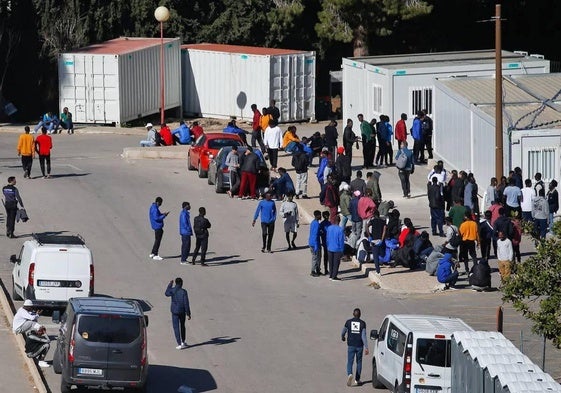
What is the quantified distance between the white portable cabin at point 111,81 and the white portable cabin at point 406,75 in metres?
7.47

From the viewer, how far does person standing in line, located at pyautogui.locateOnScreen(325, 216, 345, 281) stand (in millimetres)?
30359

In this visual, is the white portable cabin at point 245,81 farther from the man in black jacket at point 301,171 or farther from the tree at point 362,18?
the man in black jacket at point 301,171

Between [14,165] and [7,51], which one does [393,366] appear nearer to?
[14,165]

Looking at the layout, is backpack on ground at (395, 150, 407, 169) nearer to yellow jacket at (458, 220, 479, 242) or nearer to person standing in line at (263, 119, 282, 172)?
person standing in line at (263, 119, 282, 172)

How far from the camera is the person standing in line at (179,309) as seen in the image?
25078 millimetres

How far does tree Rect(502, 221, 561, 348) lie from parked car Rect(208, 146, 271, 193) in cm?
1694

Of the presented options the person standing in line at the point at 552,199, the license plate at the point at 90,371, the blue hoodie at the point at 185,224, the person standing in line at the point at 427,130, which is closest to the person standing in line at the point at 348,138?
the person standing in line at the point at 427,130

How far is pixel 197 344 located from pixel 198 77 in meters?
29.4

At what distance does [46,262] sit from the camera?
26.9 metres

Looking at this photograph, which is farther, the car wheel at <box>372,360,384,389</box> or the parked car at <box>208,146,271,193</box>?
the parked car at <box>208,146,271,193</box>

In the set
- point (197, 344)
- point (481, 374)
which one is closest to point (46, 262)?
point (197, 344)

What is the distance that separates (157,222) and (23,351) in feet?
23.5

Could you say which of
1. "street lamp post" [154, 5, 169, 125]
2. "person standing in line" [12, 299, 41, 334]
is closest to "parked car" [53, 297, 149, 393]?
"person standing in line" [12, 299, 41, 334]

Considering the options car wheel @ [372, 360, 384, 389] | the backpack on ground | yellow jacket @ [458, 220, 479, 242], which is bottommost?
car wheel @ [372, 360, 384, 389]
